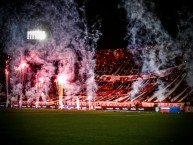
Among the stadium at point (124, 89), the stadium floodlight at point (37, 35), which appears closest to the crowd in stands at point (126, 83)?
the stadium at point (124, 89)

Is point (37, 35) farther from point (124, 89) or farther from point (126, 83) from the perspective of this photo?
point (124, 89)

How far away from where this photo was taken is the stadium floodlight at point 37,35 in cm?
8512

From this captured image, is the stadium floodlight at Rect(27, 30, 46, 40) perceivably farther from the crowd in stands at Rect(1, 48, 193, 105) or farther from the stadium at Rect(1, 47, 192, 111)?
the crowd in stands at Rect(1, 48, 193, 105)

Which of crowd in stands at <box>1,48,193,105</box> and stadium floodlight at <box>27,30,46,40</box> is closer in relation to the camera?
crowd in stands at <box>1,48,193,105</box>

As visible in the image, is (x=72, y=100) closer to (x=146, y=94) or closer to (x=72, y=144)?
(x=146, y=94)

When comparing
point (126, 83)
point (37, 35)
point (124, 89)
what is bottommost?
point (124, 89)

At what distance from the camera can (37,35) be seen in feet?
280

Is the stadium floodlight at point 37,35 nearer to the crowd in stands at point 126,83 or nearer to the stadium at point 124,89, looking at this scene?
the stadium at point 124,89

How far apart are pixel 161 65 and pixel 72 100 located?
64.9ft

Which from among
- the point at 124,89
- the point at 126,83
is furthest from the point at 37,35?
the point at 124,89

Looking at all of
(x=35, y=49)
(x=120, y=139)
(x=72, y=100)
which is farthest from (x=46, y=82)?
(x=120, y=139)

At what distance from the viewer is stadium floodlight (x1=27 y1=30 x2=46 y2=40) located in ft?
279

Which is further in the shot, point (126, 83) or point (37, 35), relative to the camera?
point (37, 35)

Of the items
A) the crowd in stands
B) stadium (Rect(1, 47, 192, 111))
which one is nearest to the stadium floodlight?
stadium (Rect(1, 47, 192, 111))
